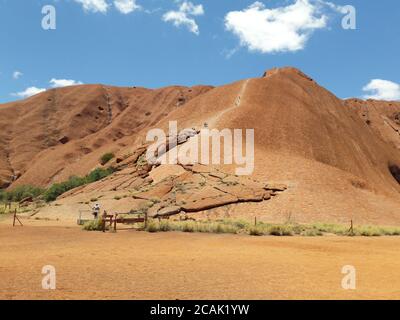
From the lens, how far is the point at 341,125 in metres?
56.9

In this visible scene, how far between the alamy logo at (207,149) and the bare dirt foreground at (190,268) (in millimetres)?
21432

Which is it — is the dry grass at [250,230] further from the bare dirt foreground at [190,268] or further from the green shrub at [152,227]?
the bare dirt foreground at [190,268]

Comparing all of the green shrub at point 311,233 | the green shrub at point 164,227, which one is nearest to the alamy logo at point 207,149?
the green shrub at point 311,233

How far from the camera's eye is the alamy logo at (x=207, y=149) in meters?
40.8

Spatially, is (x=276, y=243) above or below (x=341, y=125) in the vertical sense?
below

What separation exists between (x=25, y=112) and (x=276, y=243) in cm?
9919

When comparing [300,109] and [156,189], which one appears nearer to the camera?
[156,189]

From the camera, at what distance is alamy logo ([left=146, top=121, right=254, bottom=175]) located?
40844mm

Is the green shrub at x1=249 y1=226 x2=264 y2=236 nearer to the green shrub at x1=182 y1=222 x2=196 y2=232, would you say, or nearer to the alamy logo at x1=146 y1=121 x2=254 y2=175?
the green shrub at x1=182 y1=222 x2=196 y2=232

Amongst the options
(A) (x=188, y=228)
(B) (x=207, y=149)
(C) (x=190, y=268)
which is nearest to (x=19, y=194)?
(B) (x=207, y=149)

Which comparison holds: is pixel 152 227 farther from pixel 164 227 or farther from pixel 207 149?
pixel 207 149

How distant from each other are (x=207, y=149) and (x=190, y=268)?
Answer: 31.2 metres
